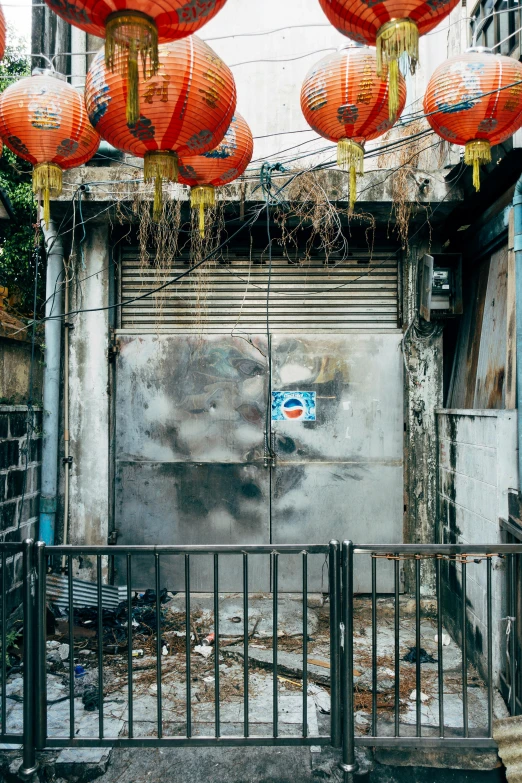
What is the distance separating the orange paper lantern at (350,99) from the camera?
3488 mm

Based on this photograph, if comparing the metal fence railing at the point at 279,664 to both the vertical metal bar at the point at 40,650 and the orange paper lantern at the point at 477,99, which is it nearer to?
the vertical metal bar at the point at 40,650

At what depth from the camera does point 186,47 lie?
8.95 feet

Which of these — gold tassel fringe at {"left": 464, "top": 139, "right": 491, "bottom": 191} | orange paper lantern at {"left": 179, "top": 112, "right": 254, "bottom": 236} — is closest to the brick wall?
orange paper lantern at {"left": 179, "top": 112, "right": 254, "bottom": 236}

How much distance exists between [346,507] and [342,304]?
2427 millimetres

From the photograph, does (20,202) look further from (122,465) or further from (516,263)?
(516,263)

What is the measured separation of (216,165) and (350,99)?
0.99m

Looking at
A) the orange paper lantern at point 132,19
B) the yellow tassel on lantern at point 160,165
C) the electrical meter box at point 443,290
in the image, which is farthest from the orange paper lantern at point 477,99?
the electrical meter box at point 443,290

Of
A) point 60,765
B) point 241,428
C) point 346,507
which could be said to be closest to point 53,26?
point 241,428

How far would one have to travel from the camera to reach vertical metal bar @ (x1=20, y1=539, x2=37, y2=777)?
306 centimetres

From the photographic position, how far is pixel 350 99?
3.51m

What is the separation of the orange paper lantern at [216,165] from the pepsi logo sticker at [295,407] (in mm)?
2861

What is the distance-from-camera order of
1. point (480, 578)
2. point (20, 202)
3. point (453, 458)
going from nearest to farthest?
point (480, 578), point (453, 458), point (20, 202)

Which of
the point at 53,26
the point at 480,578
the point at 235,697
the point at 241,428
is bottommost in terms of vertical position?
the point at 235,697

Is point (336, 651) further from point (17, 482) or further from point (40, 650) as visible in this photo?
point (17, 482)
